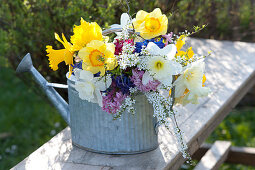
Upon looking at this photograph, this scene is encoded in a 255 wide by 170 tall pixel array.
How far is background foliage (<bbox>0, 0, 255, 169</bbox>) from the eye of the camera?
2.26m

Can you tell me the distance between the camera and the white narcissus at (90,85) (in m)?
1.19

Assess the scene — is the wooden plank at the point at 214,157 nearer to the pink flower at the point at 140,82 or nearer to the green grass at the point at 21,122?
the pink flower at the point at 140,82

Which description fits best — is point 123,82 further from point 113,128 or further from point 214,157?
point 214,157

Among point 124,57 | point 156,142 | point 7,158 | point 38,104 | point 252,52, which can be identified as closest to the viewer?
point 124,57

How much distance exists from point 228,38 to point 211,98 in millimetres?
1708

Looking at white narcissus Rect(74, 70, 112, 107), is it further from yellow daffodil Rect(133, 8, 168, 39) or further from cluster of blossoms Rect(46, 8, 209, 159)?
yellow daffodil Rect(133, 8, 168, 39)

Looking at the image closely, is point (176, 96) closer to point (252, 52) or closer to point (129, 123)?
point (129, 123)

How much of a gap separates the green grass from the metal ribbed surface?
1.65m

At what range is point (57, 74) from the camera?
242cm

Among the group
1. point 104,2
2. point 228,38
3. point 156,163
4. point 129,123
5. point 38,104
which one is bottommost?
point 38,104

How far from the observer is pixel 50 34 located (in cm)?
228

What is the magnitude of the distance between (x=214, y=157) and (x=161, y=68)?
1268 millimetres

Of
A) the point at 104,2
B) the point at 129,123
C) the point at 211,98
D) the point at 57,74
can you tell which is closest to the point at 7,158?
the point at 57,74

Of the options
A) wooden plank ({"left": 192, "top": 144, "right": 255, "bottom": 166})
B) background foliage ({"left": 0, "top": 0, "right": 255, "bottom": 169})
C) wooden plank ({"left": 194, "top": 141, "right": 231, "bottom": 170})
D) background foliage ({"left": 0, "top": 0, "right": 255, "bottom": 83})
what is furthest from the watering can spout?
wooden plank ({"left": 192, "top": 144, "right": 255, "bottom": 166})
